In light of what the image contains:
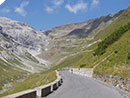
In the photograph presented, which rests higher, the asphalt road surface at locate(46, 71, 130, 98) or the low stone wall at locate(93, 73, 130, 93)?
the low stone wall at locate(93, 73, 130, 93)

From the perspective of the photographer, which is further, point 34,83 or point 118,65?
point 34,83

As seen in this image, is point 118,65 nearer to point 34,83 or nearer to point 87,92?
point 87,92

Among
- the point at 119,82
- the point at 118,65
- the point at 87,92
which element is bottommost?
the point at 87,92

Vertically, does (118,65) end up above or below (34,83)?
above

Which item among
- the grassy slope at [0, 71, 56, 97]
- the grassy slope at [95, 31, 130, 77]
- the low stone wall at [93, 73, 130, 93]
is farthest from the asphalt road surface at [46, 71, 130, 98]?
the grassy slope at [0, 71, 56, 97]

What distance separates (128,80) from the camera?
19.9 metres

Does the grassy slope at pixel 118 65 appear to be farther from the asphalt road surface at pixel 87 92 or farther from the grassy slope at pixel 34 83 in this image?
the grassy slope at pixel 34 83

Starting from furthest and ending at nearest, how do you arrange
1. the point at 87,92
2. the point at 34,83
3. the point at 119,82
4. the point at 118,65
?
the point at 34,83 → the point at 118,65 → the point at 119,82 → the point at 87,92

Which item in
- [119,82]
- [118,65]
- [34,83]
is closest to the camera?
[119,82]

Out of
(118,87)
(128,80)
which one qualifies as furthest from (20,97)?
(118,87)

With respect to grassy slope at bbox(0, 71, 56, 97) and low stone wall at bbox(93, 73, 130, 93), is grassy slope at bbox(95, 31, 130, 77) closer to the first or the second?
low stone wall at bbox(93, 73, 130, 93)

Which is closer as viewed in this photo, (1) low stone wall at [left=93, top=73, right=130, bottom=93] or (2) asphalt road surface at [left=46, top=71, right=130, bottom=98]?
(2) asphalt road surface at [left=46, top=71, right=130, bottom=98]

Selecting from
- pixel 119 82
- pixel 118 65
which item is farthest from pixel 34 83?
pixel 119 82

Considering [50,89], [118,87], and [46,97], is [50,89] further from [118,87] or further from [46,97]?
[118,87]
